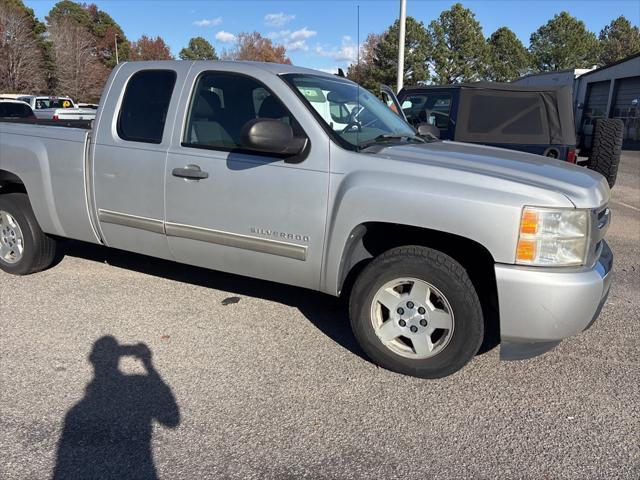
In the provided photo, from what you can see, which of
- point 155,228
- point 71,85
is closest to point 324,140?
point 155,228

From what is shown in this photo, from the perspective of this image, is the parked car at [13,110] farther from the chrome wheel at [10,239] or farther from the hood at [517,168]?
the hood at [517,168]

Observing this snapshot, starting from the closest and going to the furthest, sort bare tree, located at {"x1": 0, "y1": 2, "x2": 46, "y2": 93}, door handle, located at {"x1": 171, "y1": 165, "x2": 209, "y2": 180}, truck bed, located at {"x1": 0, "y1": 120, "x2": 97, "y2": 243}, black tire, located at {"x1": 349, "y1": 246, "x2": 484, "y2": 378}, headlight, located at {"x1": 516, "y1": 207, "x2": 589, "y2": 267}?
headlight, located at {"x1": 516, "y1": 207, "x2": 589, "y2": 267} < black tire, located at {"x1": 349, "y1": 246, "x2": 484, "y2": 378} < door handle, located at {"x1": 171, "y1": 165, "x2": 209, "y2": 180} < truck bed, located at {"x1": 0, "y1": 120, "x2": 97, "y2": 243} < bare tree, located at {"x1": 0, "y1": 2, "x2": 46, "y2": 93}

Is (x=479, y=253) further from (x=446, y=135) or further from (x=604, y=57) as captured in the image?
(x=604, y=57)

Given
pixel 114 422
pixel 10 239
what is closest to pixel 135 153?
pixel 10 239

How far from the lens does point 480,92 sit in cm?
752

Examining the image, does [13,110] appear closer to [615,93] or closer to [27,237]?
[27,237]

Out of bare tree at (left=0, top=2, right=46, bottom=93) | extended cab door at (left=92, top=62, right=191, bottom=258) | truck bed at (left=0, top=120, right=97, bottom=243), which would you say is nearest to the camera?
extended cab door at (left=92, top=62, right=191, bottom=258)

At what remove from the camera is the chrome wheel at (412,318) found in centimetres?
328

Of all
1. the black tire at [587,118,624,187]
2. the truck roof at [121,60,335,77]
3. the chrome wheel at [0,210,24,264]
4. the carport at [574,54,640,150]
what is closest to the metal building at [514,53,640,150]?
the carport at [574,54,640,150]

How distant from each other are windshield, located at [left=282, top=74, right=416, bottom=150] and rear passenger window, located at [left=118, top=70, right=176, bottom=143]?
970 mm

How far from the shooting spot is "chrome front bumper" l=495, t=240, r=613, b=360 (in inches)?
115

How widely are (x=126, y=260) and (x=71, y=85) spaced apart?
47.3m

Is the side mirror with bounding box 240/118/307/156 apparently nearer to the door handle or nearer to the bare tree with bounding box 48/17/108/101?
the door handle

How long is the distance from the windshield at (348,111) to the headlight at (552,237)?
1176 millimetres
